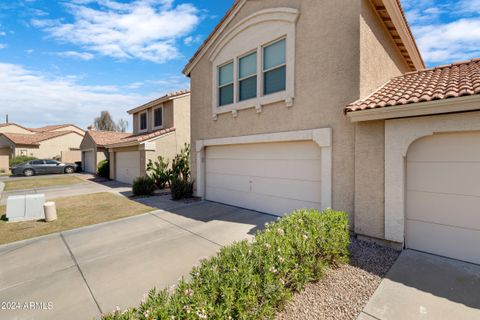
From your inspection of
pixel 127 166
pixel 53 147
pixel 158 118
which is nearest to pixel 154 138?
pixel 158 118

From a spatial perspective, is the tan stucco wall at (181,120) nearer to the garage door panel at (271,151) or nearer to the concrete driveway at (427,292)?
the garage door panel at (271,151)

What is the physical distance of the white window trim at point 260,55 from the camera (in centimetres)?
677

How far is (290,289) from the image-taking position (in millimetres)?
3408

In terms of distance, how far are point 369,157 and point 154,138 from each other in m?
11.9

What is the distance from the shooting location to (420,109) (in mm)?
4418

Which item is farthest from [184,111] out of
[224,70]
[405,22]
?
[405,22]

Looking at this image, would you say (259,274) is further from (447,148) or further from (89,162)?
(89,162)

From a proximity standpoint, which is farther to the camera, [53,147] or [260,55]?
[53,147]

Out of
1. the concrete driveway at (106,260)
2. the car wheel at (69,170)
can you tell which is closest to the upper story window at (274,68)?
the concrete driveway at (106,260)

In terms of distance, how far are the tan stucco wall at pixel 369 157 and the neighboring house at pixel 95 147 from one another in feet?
70.9

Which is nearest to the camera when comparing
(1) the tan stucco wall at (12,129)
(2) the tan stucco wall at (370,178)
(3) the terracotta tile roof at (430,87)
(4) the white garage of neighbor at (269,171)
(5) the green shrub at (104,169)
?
(3) the terracotta tile roof at (430,87)

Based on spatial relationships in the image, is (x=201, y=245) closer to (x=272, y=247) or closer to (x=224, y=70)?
(x=272, y=247)

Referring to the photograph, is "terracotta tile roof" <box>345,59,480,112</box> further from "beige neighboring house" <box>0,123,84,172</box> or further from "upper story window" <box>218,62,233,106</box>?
"beige neighboring house" <box>0,123,84,172</box>

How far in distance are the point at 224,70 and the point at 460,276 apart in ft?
28.9
